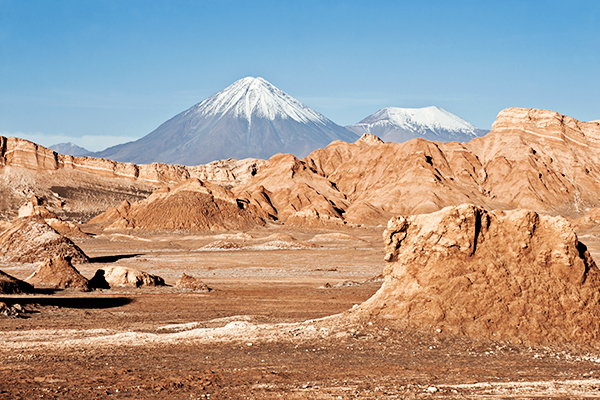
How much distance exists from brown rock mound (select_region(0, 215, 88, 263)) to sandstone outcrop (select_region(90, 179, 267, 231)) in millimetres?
38007

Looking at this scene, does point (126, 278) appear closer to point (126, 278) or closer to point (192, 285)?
point (126, 278)

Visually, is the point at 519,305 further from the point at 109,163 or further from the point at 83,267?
the point at 109,163

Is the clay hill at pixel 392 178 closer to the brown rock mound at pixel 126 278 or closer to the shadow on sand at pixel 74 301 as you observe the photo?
the brown rock mound at pixel 126 278

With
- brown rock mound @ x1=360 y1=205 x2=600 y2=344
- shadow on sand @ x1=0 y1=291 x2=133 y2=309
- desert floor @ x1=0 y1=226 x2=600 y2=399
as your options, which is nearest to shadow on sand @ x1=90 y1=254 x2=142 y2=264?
shadow on sand @ x1=0 y1=291 x2=133 y2=309

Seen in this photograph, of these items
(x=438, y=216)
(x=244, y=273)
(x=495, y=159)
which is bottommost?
(x=244, y=273)

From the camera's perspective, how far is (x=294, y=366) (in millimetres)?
10375

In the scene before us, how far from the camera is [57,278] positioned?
79.9ft

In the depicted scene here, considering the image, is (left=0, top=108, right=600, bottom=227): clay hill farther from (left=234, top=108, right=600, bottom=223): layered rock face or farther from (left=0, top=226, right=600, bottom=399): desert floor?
(left=0, top=226, right=600, bottom=399): desert floor

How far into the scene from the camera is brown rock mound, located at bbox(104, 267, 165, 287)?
25484 millimetres

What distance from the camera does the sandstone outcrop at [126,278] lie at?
25484 mm

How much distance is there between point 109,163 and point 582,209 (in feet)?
310

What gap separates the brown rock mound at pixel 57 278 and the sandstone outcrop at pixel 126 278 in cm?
117

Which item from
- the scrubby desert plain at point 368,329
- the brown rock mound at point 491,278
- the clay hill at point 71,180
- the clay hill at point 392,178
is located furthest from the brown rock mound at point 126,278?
the clay hill at point 71,180

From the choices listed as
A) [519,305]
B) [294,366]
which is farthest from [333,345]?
[519,305]
